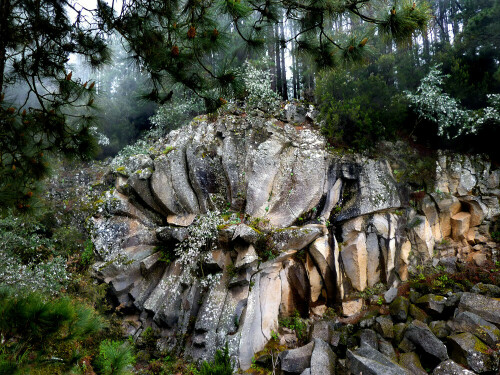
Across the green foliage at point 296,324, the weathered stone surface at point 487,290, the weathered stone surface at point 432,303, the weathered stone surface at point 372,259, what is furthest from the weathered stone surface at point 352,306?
the weathered stone surface at point 487,290

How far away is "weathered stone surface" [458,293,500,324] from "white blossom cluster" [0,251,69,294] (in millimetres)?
9175

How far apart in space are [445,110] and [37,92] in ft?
33.6

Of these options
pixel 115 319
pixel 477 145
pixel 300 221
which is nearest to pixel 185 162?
pixel 300 221

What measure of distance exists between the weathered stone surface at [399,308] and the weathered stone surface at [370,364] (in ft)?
5.67

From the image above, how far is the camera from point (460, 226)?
8.68 m

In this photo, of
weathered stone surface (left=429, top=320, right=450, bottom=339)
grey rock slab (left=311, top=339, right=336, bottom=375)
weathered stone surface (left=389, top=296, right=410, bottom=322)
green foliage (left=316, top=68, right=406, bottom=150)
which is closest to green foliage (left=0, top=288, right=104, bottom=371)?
grey rock slab (left=311, top=339, right=336, bottom=375)

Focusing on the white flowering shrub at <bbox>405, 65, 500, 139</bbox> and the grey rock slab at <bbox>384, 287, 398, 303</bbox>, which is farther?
the white flowering shrub at <bbox>405, 65, 500, 139</bbox>

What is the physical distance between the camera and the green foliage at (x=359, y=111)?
878 centimetres

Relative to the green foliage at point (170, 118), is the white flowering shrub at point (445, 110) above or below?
below

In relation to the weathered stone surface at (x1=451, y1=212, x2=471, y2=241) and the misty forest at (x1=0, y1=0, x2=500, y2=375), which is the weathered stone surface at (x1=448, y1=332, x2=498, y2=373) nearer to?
the misty forest at (x1=0, y1=0, x2=500, y2=375)

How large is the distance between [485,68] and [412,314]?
853 cm

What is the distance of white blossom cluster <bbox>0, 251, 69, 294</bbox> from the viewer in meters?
5.83

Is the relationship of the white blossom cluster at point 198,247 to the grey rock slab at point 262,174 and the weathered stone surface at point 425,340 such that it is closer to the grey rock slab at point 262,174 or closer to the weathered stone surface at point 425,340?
the grey rock slab at point 262,174

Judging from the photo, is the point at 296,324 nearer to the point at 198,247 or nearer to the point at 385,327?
the point at 385,327
